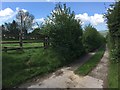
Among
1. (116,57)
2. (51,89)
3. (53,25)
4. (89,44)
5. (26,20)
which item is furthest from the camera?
(26,20)

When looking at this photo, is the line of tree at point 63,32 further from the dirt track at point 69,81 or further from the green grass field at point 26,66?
the dirt track at point 69,81

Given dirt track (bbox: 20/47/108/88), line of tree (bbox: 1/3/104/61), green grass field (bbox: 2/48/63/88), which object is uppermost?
line of tree (bbox: 1/3/104/61)

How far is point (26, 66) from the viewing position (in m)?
13.4

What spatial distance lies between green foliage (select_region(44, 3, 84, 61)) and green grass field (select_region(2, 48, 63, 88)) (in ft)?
3.88

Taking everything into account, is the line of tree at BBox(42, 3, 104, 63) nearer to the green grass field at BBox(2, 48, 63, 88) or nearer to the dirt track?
the green grass field at BBox(2, 48, 63, 88)

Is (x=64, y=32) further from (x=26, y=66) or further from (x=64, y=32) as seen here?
Result: (x=26, y=66)

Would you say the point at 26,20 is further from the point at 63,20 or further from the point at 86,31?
the point at 63,20

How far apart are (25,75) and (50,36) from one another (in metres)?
7.34

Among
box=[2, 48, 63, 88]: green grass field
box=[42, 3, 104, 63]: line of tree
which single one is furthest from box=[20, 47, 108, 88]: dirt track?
box=[42, 3, 104, 63]: line of tree

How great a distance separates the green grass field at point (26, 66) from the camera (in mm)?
10789

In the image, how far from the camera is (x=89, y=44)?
32781 millimetres

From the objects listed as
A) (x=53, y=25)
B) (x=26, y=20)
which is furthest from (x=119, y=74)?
(x=26, y=20)

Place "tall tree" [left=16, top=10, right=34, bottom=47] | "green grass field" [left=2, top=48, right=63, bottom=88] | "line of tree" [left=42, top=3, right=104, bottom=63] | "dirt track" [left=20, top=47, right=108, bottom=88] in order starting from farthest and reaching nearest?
1. "tall tree" [left=16, top=10, right=34, bottom=47]
2. "line of tree" [left=42, top=3, right=104, bottom=63]
3. "green grass field" [left=2, top=48, right=63, bottom=88]
4. "dirt track" [left=20, top=47, right=108, bottom=88]

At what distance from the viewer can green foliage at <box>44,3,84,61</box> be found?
59.6 feet
